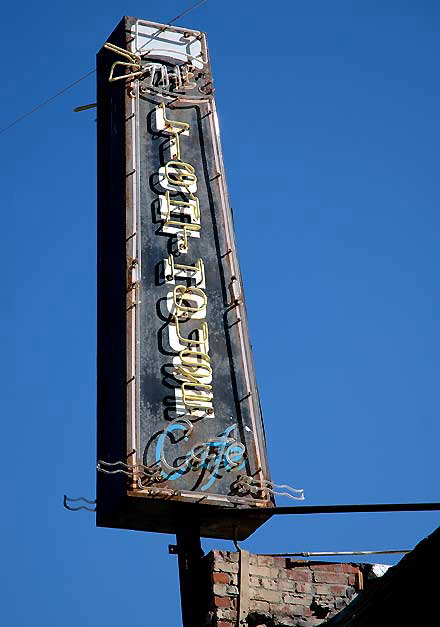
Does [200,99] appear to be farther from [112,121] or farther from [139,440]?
[139,440]

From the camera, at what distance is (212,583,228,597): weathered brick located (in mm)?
11648

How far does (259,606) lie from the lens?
11672 millimetres

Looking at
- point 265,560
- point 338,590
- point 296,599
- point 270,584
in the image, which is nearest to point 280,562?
point 265,560

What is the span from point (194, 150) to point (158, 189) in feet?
3.35

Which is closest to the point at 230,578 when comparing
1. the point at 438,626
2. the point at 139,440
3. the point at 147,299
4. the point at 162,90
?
the point at 139,440

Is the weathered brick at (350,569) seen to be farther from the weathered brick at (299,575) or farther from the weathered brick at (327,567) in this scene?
the weathered brick at (299,575)

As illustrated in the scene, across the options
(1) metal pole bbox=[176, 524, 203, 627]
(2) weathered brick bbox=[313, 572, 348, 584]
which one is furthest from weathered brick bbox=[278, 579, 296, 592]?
(1) metal pole bbox=[176, 524, 203, 627]

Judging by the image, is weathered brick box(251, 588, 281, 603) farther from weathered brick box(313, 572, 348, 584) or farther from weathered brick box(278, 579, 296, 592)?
weathered brick box(313, 572, 348, 584)

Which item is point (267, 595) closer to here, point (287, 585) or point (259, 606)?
point (259, 606)

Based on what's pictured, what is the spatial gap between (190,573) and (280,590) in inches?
37.6

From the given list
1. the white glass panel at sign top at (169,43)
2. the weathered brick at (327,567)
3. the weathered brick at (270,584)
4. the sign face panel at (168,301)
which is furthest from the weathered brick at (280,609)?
the white glass panel at sign top at (169,43)

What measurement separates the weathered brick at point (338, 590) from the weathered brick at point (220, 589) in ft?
3.57

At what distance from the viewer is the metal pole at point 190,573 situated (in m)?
11.8

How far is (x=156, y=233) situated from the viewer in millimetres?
14531
